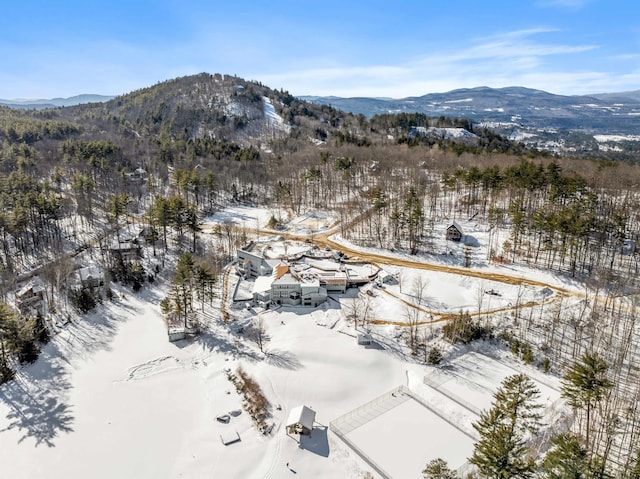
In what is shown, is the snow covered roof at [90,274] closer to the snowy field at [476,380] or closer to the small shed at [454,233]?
the snowy field at [476,380]

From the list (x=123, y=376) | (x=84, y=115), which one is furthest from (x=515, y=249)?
(x=84, y=115)

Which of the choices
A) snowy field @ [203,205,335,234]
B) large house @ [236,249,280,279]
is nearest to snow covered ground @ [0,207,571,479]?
large house @ [236,249,280,279]

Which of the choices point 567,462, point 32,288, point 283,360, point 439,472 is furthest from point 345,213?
point 567,462


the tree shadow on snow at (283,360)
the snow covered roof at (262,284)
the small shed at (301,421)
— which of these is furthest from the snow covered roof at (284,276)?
the small shed at (301,421)

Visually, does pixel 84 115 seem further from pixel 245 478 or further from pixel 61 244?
pixel 245 478

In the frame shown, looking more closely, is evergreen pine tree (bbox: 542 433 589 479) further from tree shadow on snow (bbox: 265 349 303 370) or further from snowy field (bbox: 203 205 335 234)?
snowy field (bbox: 203 205 335 234)
